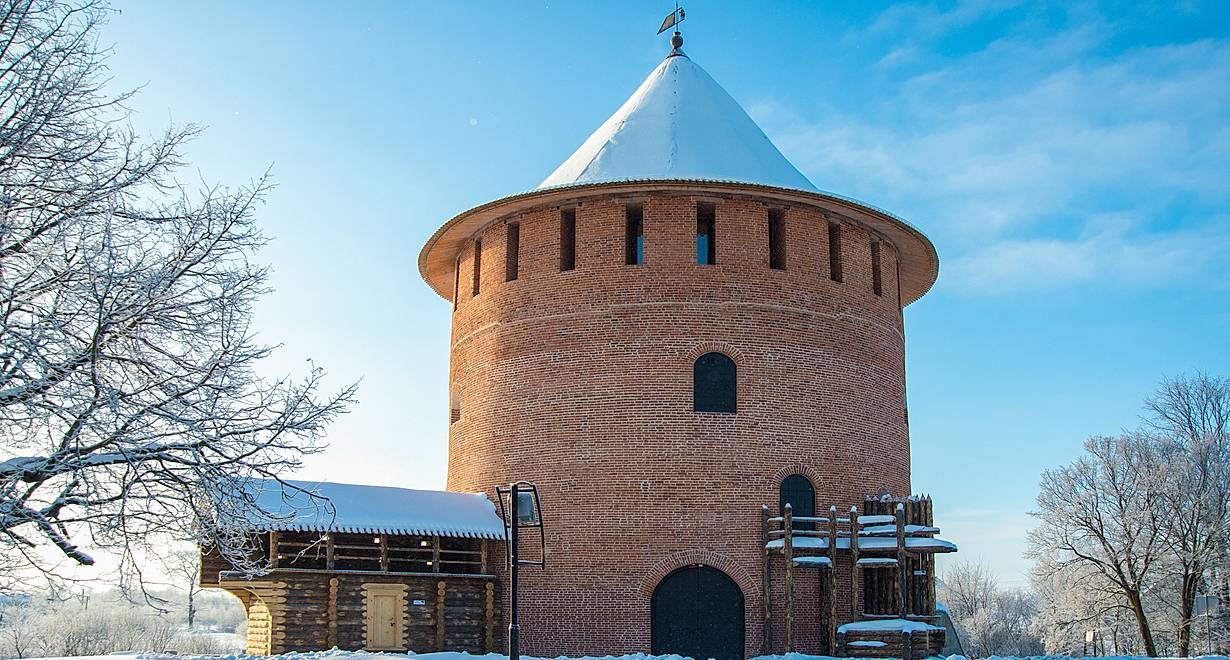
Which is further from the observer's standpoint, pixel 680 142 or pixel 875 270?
pixel 875 270

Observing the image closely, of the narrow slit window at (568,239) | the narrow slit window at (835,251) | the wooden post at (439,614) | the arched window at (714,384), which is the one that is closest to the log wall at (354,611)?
the wooden post at (439,614)

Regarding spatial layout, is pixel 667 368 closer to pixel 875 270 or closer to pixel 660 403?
pixel 660 403

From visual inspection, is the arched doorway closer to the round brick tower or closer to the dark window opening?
the round brick tower

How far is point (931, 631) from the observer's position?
55.4 feet

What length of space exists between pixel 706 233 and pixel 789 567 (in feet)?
17.7

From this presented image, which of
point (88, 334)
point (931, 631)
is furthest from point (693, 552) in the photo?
point (88, 334)

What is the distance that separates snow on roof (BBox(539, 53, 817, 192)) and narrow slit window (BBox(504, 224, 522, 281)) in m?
0.87

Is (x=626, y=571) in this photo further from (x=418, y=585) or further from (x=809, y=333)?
(x=809, y=333)

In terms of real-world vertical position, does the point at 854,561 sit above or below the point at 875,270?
below

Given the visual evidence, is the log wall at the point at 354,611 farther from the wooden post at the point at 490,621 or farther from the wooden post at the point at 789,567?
the wooden post at the point at 789,567

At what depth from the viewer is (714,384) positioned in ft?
60.6

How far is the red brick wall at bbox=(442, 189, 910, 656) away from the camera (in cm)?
1780

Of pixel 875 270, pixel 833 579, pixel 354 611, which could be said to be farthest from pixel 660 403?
pixel 354 611

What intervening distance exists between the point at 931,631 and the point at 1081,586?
14.6 metres
